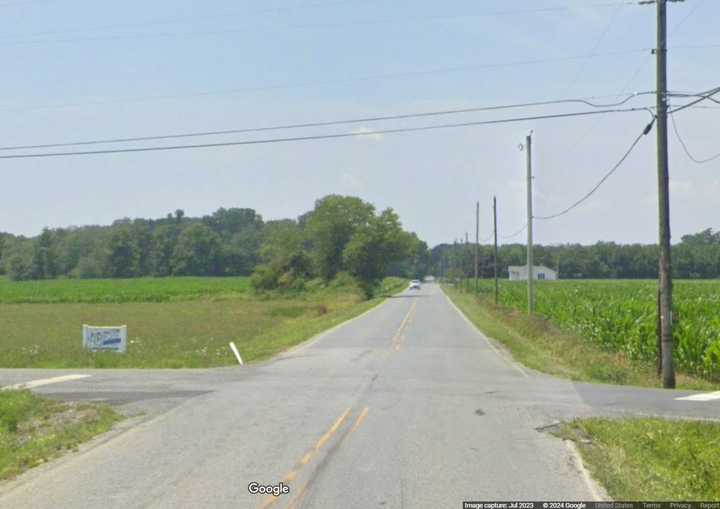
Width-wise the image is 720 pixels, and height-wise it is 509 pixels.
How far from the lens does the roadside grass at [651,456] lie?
886 cm

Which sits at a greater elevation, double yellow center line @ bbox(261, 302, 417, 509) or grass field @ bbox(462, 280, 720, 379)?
grass field @ bbox(462, 280, 720, 379)

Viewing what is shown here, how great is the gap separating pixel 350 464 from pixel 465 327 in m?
32.2

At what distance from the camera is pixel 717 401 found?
54.9 feet

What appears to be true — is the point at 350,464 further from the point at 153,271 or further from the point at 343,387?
the point at 153,271

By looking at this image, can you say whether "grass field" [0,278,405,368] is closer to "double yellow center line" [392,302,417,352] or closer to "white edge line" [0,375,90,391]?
"white edge line" [0,375,90,391]

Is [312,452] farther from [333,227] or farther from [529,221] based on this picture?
[333,227]

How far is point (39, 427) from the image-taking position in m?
13.6

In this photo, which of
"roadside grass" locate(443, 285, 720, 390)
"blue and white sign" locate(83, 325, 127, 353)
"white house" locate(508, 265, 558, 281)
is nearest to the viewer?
"roadside grass" locate(443, 285, 720, 390)

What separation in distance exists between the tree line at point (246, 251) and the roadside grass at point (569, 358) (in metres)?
59.7

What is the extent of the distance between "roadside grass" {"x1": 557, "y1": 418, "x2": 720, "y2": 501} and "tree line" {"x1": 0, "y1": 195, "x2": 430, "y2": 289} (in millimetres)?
84830

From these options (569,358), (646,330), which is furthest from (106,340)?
(646,330)

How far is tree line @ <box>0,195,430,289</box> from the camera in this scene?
101 metres

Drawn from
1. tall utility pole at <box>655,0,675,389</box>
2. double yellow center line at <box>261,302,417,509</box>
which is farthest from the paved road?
tall utility pole at <box>655,0,675,389</box>

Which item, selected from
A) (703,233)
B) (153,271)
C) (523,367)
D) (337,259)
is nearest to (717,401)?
(523,367)
